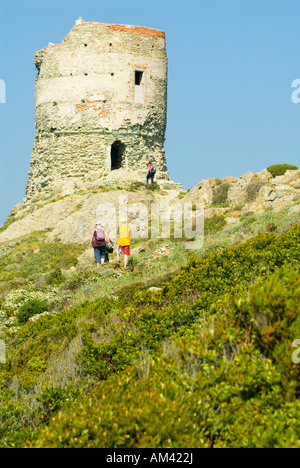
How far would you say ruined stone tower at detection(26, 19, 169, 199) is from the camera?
2959cm

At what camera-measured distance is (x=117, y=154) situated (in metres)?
32.3

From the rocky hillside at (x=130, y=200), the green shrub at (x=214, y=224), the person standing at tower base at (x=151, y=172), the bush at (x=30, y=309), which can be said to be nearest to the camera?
the bush at (x=30, y=309)

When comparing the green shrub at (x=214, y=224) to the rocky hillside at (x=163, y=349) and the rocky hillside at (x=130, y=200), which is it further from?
the rocky hillside at (x=163, y=349)

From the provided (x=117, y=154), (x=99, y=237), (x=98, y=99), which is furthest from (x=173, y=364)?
(x=117, y=154)

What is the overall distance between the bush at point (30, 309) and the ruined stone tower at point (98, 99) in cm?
1564

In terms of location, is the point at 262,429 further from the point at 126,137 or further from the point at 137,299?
the point at 126,137

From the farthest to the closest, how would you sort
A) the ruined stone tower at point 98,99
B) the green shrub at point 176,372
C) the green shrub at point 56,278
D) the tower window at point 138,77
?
1. the tower window at point 138,77
2. the ruined stone tower at point 98,99
3. the green shrub at point 56,278
4. the green shrub at point 176,372

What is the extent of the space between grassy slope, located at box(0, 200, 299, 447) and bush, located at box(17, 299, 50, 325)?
159 cm

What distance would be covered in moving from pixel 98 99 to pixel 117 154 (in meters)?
3.72

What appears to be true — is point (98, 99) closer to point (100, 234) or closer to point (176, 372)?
point (100, 234)

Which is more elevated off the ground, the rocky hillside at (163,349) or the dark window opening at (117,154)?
the dark window opening at (117,154)

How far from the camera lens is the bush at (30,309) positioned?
Answer: 1473 cm

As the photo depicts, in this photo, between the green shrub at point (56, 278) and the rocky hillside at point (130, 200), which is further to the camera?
the rocky hillside at point (130, 200)

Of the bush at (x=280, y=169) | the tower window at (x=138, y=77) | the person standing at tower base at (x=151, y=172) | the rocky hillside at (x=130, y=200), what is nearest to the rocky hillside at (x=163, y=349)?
the rocky hillside at (x=130, y=200)
